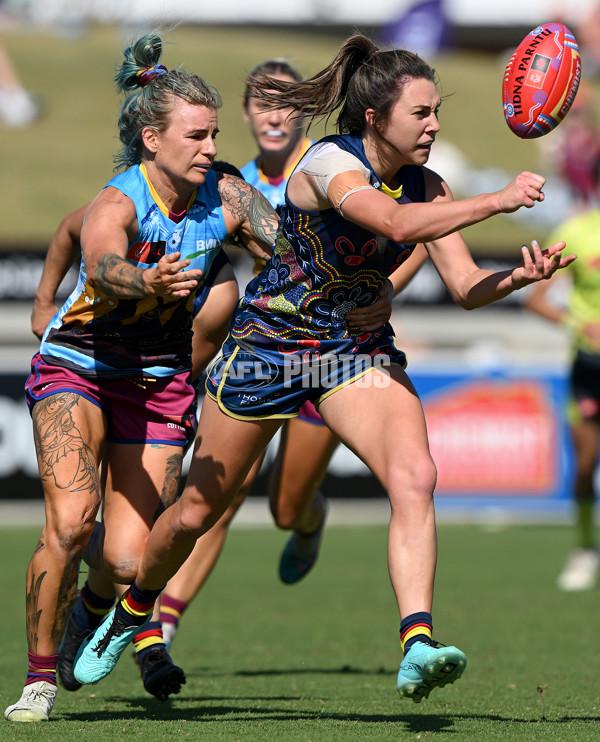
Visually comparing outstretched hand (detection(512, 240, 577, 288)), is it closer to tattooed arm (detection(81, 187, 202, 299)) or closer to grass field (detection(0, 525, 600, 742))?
tattooed arm (detection(81, 187, 202, 299))

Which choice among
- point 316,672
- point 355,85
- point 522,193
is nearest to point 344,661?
point 316,672

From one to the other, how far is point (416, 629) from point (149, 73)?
2.39 metres

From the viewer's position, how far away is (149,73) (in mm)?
4824

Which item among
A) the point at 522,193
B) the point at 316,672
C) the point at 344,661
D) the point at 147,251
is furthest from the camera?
the point at 344,661

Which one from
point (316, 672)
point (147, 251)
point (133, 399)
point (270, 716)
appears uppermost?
point (147, 251)

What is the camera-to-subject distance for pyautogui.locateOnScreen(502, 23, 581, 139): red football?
4.29m

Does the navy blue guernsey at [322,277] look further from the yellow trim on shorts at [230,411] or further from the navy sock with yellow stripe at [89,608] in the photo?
the navy sock with yellow stripe at [89,608]

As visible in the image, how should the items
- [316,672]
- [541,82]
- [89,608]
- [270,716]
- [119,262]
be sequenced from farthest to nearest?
[316,672]
[89,608]
[270,716]
[541,82]
[119,262]

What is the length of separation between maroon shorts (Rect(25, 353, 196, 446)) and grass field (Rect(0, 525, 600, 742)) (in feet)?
3.59

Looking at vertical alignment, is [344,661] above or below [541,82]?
below

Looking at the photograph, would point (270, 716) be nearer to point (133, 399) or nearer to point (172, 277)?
point (133, 399)

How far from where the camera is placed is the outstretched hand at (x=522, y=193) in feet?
12.3

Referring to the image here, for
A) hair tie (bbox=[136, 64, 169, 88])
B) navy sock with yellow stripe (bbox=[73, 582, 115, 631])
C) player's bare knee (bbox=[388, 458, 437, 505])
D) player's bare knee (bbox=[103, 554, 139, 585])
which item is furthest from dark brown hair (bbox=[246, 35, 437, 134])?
navy sock with yellow stripe (bbox=[73, 582, 115, 631])

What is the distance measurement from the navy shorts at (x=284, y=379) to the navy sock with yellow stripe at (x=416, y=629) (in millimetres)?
860
